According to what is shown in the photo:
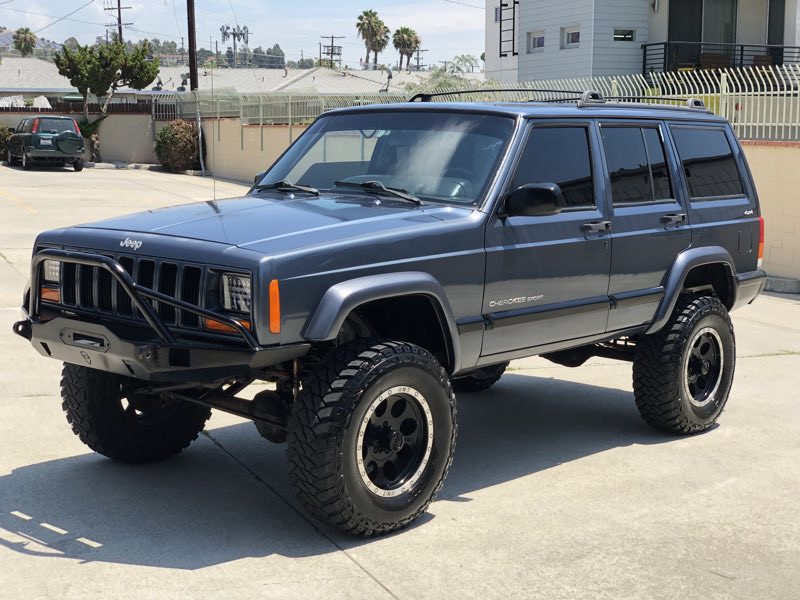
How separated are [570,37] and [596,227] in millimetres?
29859

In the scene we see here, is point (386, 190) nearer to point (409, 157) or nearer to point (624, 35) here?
point (409, 157)

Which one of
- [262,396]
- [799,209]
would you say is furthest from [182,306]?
[799,209]

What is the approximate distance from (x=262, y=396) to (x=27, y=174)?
29.0 metres

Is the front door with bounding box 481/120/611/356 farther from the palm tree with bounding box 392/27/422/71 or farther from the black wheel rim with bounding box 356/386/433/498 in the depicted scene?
the palm tree with bounding box 392/27/422/71

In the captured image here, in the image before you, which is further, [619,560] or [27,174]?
[27,174]

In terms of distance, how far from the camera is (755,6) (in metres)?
32.7

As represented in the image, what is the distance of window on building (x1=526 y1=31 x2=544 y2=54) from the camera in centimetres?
3625

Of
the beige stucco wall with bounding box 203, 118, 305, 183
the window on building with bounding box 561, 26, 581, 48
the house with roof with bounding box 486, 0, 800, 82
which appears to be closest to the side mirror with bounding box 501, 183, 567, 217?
the beige stucco wall with bounding box 203, 118, 305, 183

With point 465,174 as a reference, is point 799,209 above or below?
below

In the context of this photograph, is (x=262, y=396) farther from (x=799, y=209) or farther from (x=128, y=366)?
(x=799, y=209)

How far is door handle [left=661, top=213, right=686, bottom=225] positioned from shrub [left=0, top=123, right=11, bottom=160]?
115ft

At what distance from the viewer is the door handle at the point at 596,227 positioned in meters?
6.27

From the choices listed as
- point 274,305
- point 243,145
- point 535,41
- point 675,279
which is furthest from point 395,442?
point 535,41

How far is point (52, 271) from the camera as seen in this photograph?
5.46 meters
